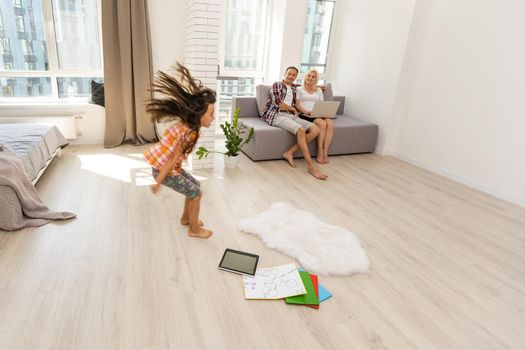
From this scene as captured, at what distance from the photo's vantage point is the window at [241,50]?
4531 mm

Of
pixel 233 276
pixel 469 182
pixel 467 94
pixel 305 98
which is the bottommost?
pixel 233 276

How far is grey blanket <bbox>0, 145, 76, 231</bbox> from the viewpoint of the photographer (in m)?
2.10

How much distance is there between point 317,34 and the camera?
504cm

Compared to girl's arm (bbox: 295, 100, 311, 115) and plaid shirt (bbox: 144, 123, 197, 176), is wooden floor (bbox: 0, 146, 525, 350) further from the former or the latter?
girl's arm (bbox: 295, 100, 311, 115)

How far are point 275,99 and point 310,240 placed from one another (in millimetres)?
2147

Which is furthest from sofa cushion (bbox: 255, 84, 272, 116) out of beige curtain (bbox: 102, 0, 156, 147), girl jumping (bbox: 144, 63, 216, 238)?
girl jumping (bbox: 144, 63, 216, 238)

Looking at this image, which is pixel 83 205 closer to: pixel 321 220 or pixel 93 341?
pixel 93 341

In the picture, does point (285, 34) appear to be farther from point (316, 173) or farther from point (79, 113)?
point (79, 113)

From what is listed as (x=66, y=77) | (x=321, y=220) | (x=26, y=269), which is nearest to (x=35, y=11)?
(x=66, y=77)

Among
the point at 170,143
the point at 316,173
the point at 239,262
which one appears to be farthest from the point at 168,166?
the point at 316,173

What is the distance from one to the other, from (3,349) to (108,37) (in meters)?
3.40

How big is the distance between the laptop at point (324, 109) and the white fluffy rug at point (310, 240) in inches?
65.0

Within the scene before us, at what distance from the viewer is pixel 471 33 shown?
3.44m

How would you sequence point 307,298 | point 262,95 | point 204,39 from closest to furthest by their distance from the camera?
1. point 307,298
2. point 204,39
3. point 262,95
